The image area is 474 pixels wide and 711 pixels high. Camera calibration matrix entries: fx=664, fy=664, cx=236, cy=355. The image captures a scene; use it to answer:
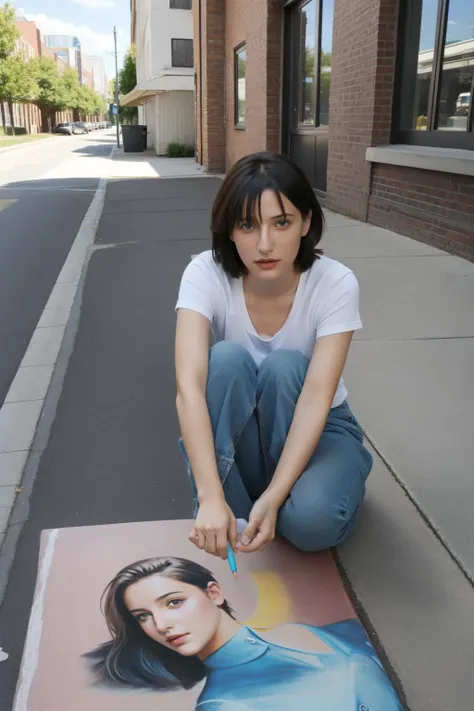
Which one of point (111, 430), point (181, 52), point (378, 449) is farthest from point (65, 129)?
point (378, 449)

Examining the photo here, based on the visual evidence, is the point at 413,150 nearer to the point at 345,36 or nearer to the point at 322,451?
the point at 345,36

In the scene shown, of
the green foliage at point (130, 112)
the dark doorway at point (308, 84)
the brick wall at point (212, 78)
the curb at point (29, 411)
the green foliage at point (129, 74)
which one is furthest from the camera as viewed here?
the green foliage at point (130, 112)

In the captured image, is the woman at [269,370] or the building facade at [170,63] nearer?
the woman at [269,370]

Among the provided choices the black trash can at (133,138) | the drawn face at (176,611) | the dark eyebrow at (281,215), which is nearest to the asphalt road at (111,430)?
the drawn face at (176,611)

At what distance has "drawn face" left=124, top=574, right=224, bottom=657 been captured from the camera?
181cm

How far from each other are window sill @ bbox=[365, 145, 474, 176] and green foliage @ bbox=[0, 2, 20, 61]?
44.2 meters

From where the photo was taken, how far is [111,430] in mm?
3236

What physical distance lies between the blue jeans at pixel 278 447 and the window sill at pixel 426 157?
14.0 feet

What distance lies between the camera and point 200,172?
1972 centimetres

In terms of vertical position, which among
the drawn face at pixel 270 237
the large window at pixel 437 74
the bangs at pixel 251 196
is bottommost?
the drawn face at pixel 270 237

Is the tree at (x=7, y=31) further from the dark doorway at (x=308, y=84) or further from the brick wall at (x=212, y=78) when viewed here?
the dark doorway at (x=308, y=84)

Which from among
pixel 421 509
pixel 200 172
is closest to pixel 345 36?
pixel 421 509

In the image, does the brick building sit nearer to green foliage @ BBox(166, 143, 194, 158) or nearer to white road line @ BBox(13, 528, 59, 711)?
white road line @ BBox(13, 528, 59, 711)

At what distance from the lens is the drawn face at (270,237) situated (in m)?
2.00
